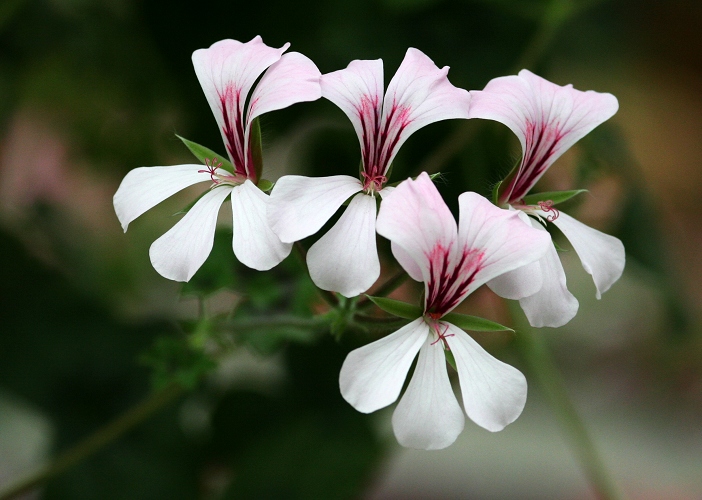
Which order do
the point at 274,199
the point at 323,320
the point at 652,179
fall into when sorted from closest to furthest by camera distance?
1. the point at 274,199
2. the point at 323,320
3. the point at 652,179

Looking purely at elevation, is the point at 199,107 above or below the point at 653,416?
above

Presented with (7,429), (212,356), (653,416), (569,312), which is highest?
(569,312)

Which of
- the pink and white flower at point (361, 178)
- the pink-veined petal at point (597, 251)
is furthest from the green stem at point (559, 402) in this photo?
the pink and white flower at point (361, 178)

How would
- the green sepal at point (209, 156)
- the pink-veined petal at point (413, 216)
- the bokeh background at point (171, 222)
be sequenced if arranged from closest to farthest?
1. the pink-veined petal at point (413, 216)
2. the green sepal at point (209, 156)
3. the bokeh background at point (171, 222)

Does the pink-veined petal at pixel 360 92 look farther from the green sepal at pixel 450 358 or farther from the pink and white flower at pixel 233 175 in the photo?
the green sepal at pixel 450 358

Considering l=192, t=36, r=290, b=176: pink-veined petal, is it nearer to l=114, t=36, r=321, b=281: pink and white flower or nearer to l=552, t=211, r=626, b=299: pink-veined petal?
l=114, t=36, r=321, b=281: pink and white flower

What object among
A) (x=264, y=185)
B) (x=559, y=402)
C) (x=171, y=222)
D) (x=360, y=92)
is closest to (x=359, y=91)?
(x=360, y=92)

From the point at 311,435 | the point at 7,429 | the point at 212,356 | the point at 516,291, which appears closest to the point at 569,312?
the point at 516,291

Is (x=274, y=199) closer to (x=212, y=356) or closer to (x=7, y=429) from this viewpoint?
(x=212, y=356)
